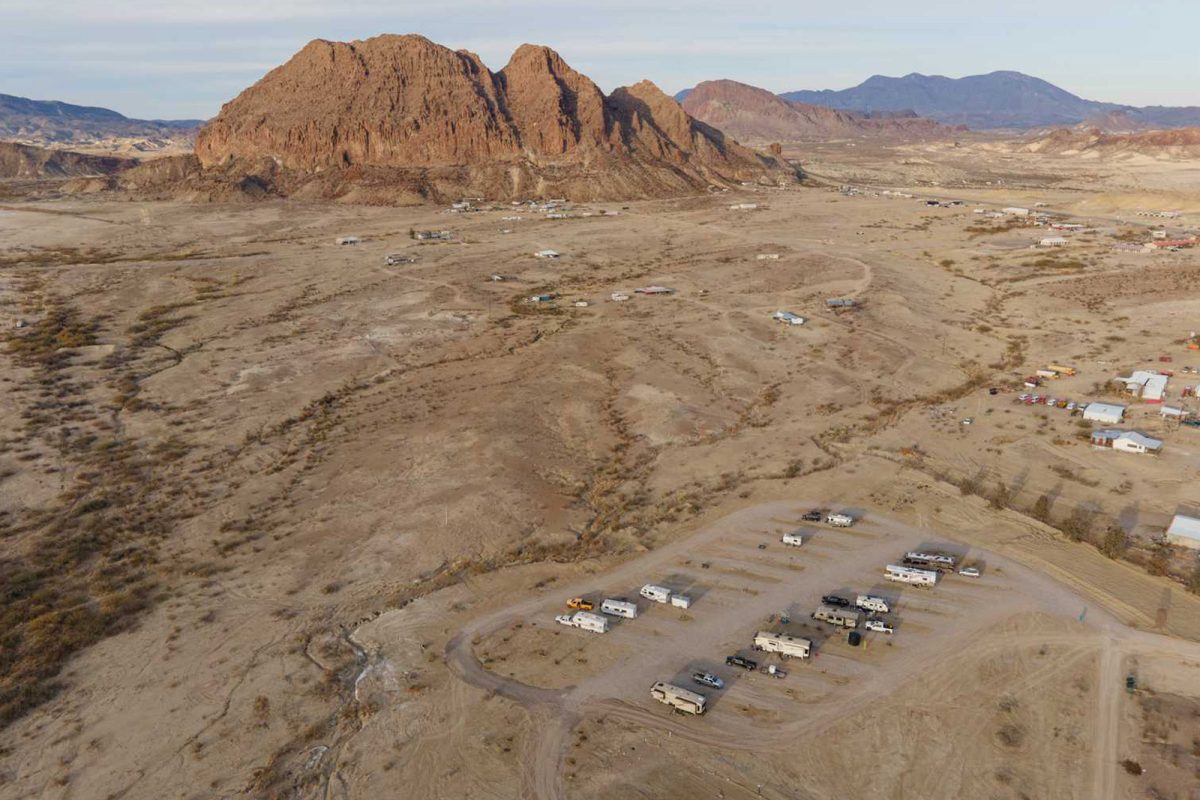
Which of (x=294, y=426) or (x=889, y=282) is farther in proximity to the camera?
(x=889, y=282)

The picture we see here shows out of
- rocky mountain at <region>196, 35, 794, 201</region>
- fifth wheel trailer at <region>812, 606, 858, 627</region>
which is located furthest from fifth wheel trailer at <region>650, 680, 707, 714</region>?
rocky mountain at <region>196, 35, 794, 201</region>

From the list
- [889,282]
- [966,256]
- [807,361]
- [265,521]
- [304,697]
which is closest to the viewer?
[304,697]

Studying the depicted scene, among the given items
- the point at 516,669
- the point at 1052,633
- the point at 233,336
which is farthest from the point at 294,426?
the point at 1052,633

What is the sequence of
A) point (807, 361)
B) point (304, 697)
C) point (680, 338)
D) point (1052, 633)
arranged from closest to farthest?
point (304, 697) < point (1052, 633) < point (807, 361) < point (680, 338)

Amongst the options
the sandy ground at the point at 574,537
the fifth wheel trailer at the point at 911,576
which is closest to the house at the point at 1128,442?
the sandy ground at the point at 574,537

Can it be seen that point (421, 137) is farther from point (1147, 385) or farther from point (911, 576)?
point (911, 576)

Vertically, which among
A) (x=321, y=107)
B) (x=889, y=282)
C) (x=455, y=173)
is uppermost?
(x=321, y=107)

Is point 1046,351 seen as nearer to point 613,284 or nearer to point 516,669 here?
point 613,284

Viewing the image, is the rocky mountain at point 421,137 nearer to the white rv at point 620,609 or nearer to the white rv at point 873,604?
the white rv at point 620,609
